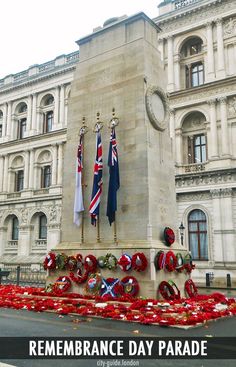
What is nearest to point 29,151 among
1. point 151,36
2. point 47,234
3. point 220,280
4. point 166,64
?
point 47,234

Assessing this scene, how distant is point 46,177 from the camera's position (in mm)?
45312

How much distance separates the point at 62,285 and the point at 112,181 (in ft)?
14.3

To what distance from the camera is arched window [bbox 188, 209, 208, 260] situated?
31391 mm

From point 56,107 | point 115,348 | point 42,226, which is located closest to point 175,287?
point 115,348

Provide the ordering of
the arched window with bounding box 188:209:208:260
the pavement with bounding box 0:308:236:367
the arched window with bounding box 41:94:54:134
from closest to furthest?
the pavement with bounding box 0:308:236:367
the arched window with bounding box 188:209:208:260
the arched window with bounding box 41:94:54:134

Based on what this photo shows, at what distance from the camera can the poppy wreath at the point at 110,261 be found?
1329 cm

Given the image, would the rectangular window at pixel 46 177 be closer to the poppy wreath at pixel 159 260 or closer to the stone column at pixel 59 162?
the stone column at pixel 59 162

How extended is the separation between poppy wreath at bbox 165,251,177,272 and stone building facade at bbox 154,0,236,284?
16984mm

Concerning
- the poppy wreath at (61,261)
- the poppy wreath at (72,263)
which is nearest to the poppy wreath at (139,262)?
the poppy wreath at (72,263)

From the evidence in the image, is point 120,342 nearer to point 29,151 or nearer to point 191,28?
point 191,28

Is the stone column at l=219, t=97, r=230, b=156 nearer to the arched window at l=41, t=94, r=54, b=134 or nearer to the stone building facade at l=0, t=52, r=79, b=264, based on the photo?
Result: the stone building facade at l=0, t=52, r=79, b=264

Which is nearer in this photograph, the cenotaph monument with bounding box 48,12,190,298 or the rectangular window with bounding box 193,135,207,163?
the cenotaph monument with bounding box 48,12,190,298

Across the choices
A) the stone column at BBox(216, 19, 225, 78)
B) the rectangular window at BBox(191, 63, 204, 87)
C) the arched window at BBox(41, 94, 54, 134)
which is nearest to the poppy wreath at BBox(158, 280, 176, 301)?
the stone column at BBox(216, 19, 225, 78)

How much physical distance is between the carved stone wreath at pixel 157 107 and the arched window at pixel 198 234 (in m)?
17.4
